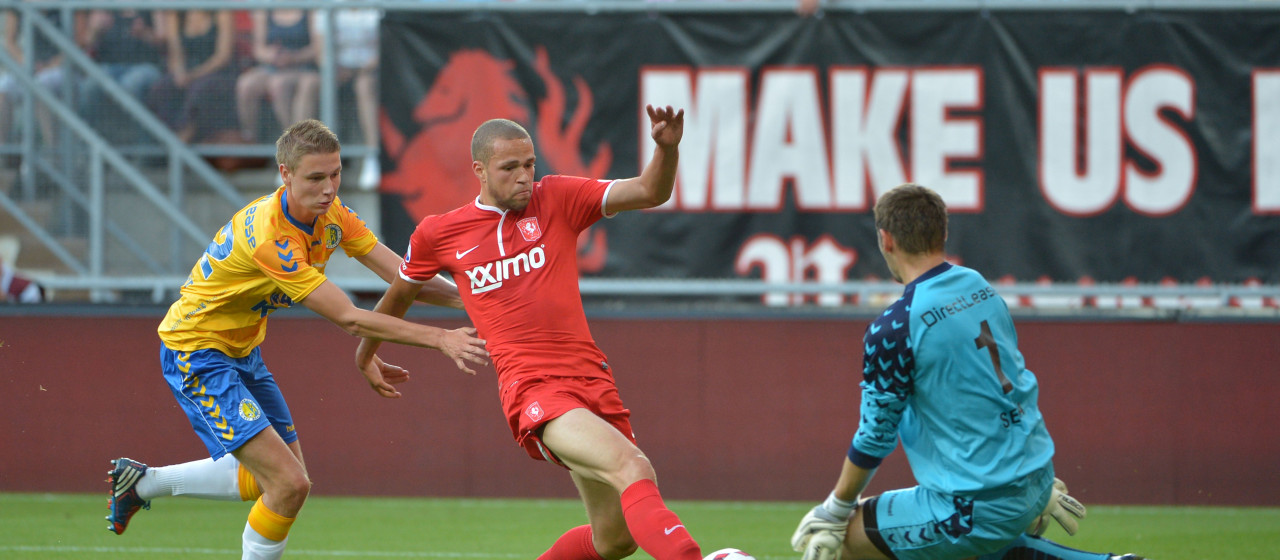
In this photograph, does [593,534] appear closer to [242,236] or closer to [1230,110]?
[242,236]

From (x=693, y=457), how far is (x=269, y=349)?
10.7 feet

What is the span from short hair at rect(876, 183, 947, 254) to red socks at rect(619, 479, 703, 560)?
1.22 m

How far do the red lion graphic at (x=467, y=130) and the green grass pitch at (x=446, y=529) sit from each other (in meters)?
2.21

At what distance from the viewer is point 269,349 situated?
30.8 ft

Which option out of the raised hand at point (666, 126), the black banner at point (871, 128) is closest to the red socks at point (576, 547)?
the raised hand at point (666, 126)

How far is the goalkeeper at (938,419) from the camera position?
3.71 m

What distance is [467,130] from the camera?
9.73 meters

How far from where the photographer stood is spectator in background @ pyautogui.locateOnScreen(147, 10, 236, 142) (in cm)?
995

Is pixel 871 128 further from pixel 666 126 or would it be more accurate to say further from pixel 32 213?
pixel 32 213

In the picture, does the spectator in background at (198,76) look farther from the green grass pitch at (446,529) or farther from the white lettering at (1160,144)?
the white lettering at (1160,144)

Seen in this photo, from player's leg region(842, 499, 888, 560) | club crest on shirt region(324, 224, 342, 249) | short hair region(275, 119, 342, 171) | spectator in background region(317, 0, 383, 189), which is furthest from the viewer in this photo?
spectator in background region(317, 0, 383, 189)

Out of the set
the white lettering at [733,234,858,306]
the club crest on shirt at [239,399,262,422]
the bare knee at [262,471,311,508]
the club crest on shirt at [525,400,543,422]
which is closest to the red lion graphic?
the white lettering at [733,234,858,306]

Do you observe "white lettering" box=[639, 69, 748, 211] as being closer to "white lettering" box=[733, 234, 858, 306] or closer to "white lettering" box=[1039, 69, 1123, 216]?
"white lettering" box=[733, 234, 858, 306]

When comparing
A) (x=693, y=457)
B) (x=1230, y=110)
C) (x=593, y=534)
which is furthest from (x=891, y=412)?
(x=1230, y=110)
